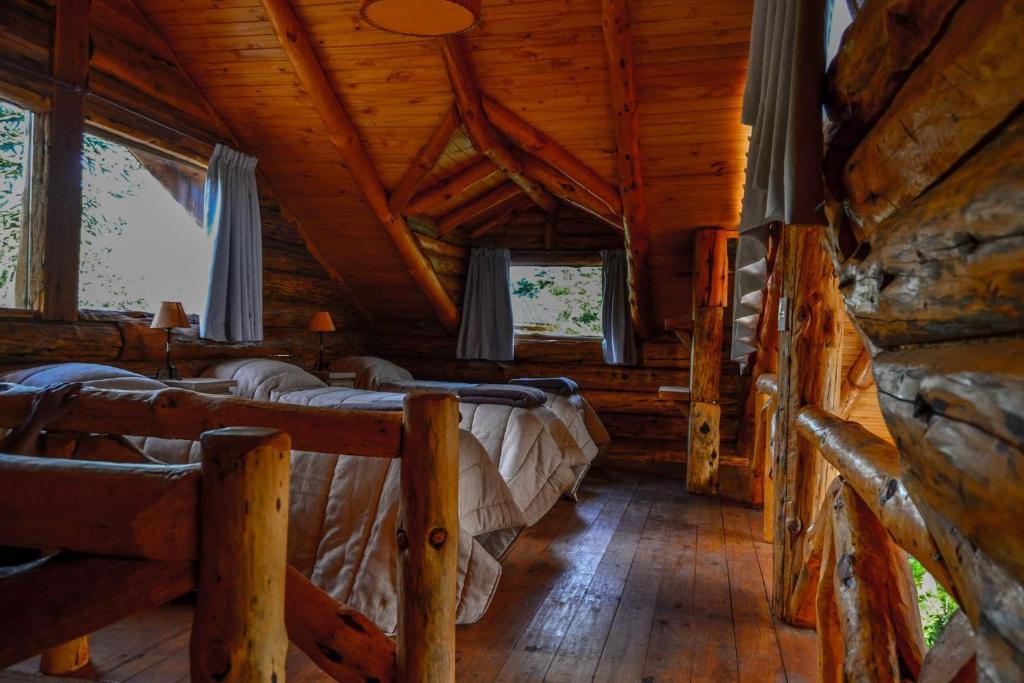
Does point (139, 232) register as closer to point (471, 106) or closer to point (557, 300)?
point (471, 106)

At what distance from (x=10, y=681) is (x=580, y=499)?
3548mm

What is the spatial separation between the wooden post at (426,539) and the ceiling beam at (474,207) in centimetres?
489

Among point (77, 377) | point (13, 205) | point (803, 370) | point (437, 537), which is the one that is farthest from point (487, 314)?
point (437, 537)

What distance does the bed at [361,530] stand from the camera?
2.34m

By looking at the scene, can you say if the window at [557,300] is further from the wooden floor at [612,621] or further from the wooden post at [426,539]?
the wooden post at [426,539]

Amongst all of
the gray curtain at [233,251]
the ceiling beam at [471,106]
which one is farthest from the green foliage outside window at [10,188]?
the ceiling beam at [471,106]

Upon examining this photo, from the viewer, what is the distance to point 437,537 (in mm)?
1551

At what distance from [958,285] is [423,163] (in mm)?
4434

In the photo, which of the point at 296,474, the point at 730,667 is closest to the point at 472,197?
the point at 296,474

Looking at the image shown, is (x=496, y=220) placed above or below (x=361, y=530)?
above

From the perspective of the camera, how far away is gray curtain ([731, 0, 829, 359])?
1.40 m

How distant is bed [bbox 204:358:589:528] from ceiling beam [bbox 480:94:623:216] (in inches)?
59.3

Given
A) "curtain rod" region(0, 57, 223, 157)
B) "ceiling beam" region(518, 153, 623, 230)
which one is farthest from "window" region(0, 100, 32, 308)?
"ceiling beam" region(518, 153, 623, 230)

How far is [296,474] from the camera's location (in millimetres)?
2580
